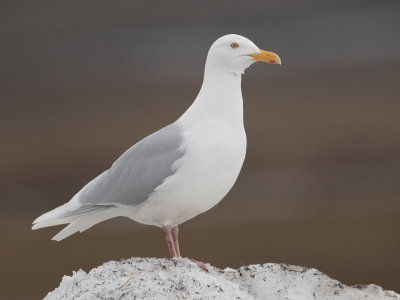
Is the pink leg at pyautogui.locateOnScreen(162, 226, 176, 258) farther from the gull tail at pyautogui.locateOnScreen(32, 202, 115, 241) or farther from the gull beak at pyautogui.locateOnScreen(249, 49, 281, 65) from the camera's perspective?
the gull beak at pyautogui.locateOnScreen(249, 49, 281, 65)

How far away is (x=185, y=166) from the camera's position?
242cm

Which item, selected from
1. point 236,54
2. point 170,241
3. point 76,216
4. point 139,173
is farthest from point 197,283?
point 236,54

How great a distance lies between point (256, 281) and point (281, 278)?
85 millimetres

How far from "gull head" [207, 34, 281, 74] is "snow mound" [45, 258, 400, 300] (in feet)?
2.40

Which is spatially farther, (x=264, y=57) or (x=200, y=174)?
(x=264, y=57)

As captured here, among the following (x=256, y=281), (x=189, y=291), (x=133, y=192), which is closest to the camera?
(x=189, y=291)

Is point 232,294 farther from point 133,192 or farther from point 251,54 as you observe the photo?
point 251,54

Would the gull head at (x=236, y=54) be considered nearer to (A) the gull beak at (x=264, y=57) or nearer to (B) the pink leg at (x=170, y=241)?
(A) the gull beak at (x=264, y=57)

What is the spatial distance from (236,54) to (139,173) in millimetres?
551

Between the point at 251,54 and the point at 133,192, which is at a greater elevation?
the point at 251,54

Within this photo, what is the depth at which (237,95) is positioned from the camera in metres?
2.58

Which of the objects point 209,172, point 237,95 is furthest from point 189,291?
point 237,95

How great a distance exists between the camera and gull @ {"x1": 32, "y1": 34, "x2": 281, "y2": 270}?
2.41m

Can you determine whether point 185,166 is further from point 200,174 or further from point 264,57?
point 264,57
